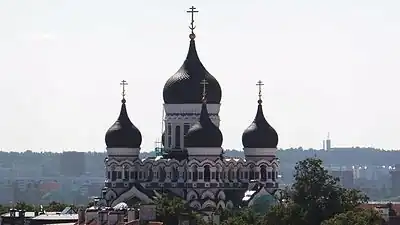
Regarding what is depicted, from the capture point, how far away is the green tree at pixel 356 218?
239ft


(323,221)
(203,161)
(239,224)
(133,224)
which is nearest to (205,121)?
(203,161)

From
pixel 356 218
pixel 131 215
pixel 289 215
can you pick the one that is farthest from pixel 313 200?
pixel 131 215

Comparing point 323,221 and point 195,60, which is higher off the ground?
point 195,60

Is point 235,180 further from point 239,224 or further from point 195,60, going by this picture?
point 239,224

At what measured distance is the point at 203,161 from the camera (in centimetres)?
11269

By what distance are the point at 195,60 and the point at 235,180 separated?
25.7 ft

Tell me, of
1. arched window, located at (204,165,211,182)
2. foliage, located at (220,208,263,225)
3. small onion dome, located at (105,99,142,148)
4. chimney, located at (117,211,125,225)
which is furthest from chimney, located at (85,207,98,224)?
small onion dome, located at (105,99,142,148)

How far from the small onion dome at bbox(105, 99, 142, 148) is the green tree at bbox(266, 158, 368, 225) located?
1257 inches

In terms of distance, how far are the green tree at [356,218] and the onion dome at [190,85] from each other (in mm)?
39290

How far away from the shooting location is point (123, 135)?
379 feet

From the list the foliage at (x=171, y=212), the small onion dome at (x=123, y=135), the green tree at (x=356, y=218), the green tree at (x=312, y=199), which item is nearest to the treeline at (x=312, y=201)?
the green tree at (x=312, y=199)

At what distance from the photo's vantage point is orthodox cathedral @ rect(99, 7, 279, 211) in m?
113

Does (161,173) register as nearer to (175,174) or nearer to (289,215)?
(175,174)

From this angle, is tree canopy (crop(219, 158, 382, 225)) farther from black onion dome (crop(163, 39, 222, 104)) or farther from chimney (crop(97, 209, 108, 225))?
black onion dome (crop(163, 39, 222, 104))
